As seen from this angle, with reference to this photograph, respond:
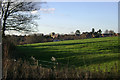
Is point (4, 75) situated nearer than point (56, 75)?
No

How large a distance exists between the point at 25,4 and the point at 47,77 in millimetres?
19254

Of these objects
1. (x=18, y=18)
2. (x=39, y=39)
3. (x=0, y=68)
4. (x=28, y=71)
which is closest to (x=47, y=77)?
(x=28, y=71)

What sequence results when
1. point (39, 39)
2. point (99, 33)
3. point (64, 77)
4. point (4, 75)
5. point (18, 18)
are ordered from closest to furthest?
point (64, 77), point (4, 75), point (18, 18), point (39, 39), point (99, 33)

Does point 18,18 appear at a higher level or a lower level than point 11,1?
lower

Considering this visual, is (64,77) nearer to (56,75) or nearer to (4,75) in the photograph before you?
(56,75)

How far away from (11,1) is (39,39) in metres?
23.1

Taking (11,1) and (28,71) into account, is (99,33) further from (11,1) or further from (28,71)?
(28,71)

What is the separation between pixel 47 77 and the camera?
19.9 ft

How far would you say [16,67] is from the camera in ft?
22.3

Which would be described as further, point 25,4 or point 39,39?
point 39,39

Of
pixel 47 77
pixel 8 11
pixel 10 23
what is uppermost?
pixel 8 11

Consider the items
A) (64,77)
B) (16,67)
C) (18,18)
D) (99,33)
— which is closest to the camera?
(64,77)

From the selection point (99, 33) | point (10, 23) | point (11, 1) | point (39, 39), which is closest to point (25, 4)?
point (11, 1)

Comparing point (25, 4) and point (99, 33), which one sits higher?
point (25, 4)
